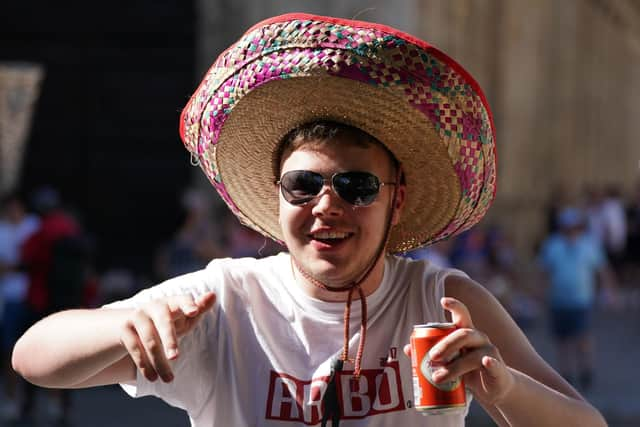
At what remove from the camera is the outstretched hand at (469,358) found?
94.7 inches

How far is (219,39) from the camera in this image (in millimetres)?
12539

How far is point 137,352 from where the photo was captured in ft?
7.91

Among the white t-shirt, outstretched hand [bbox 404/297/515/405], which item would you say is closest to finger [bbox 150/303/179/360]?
the white t-shirt

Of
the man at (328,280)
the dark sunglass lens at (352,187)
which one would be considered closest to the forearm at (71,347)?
the man at (328,280)

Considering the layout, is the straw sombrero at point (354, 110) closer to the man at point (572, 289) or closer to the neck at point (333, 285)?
the neck at point (333, 285)

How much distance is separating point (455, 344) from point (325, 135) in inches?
25.2

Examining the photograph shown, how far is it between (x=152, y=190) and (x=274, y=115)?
9915 mm

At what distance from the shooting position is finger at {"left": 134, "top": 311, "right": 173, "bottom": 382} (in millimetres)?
2375

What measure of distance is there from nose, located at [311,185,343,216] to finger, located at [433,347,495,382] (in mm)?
464

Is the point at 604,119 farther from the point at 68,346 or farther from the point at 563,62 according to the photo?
the point at 68,346

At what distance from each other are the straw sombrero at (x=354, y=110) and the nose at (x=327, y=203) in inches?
8.1

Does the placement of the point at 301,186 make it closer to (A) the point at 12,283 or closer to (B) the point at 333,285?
(B) the point at 333,285

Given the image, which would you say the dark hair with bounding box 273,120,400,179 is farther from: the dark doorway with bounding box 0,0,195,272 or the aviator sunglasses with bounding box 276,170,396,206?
the dark doorway with bounding box 0,0,195,272

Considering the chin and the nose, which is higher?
the nose
